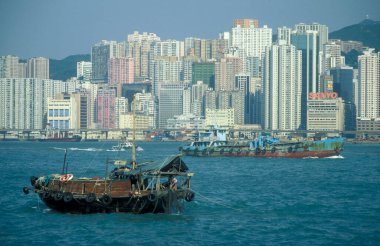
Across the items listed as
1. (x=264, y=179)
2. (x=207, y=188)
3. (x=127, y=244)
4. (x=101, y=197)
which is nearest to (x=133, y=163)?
(x=101, y=197)

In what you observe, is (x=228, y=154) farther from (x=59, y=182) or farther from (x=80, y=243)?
(x=80, y=243)

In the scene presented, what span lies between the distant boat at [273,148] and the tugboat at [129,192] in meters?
63.6

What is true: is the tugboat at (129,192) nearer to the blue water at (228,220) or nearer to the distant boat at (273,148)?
the blue water at (228,220)

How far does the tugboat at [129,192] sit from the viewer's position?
133 ft

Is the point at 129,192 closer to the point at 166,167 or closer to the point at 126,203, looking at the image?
the point at 126,203

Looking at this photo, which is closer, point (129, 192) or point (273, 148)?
point (129, 192)

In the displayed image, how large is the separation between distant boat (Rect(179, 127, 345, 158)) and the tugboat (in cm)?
6358

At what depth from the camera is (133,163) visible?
4241 centimetres

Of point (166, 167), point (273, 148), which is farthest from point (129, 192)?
point (273, 148)

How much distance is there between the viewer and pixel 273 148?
108m

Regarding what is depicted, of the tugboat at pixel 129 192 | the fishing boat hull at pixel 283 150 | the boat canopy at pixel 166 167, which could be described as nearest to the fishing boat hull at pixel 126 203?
the tugboat at pixel 129 192

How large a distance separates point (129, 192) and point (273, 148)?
67.8m

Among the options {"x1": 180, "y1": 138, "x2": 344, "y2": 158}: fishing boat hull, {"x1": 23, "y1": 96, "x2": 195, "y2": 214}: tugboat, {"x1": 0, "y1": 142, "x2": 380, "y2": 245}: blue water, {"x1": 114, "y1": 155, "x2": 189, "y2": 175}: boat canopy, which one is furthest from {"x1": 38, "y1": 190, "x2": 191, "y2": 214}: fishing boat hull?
{"x1": 180, "y1": 138, "x2": 344, "y2": 158}: fishing boat hull

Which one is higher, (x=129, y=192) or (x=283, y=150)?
(x=283, y=150)
